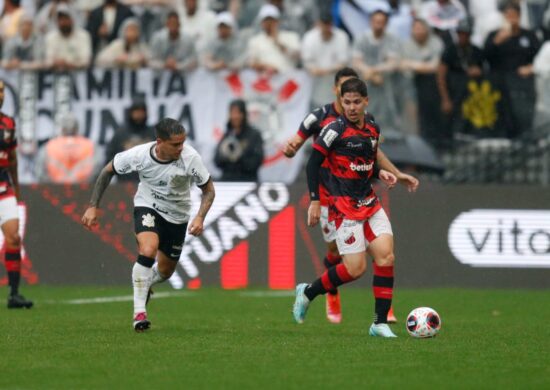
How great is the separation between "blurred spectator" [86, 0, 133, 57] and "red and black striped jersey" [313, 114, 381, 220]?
10777 millimetres

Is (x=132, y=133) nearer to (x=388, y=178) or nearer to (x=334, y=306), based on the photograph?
(x=334, y=306)

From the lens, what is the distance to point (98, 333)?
39.9 feet

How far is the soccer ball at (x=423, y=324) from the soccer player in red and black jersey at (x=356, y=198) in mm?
250

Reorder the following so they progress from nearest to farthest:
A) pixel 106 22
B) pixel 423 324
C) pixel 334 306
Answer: pixel 423 324 → pixel 334 306 → pixel 106 22

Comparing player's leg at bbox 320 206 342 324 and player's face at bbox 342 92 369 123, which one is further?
player's leg at bbox 320 206 342 324

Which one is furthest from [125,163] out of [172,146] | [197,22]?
[197,22]

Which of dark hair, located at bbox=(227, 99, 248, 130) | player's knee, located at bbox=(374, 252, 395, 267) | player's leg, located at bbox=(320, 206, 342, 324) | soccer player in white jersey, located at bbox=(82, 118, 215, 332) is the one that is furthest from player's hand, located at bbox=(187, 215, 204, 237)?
dark hair, located at bbox=(227, 99, 248, 130)

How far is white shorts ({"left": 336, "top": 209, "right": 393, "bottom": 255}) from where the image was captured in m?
12.2

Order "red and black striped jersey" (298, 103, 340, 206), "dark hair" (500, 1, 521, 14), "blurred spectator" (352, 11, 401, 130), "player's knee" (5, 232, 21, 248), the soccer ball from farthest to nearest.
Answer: "dark hair" (500, 1, 521, 14) < "blurred spectator" (352, 11, 401, 130) < "player's knee" (5, 232, 21, 248) < "red and black striped jersey" (298, 103, 340, 206) < the soccer ball

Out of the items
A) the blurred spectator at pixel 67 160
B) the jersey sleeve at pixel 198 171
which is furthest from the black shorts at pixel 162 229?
the blurred spectator at pixel 67 160

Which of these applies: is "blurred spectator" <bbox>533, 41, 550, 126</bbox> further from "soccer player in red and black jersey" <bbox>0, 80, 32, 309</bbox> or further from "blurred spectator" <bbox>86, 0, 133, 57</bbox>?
"soccer player in red and black jersey" <bbox>0, 80, 32, 309</bbox>

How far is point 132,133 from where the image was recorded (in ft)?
67.6

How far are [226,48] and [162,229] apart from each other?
9.26 meters

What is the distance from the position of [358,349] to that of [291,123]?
10275 mm
